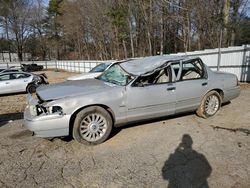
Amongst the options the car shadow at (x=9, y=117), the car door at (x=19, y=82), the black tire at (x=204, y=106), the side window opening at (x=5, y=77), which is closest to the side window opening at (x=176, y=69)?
the black tire at (x=204, y=106)

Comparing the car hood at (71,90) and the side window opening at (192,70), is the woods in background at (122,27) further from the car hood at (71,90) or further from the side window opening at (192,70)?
the car hood at (71,90)

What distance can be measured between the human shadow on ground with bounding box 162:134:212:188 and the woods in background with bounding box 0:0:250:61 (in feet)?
49.5

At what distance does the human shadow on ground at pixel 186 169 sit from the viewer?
290cm

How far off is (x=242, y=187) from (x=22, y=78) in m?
12.1

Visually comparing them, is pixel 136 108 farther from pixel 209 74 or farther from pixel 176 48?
pixel 176 48

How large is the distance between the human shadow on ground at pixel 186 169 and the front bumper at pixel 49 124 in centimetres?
182

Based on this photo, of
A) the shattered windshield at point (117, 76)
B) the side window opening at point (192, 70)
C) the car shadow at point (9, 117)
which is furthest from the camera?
the car shadow at point (9, 117)

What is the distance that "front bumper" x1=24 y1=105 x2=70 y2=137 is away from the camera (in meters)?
3.76

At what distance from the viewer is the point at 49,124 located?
3766 millimetres

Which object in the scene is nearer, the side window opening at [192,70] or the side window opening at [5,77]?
the side window opening at [192,70]

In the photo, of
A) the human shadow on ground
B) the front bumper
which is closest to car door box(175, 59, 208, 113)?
the human shadow on ground

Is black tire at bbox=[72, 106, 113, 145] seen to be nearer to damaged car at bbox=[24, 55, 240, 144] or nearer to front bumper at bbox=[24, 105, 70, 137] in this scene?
damaged car at bbox=[24, 55, 240, 144]

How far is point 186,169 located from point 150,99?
5.42ft

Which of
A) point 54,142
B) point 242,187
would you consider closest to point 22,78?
point 54,142
